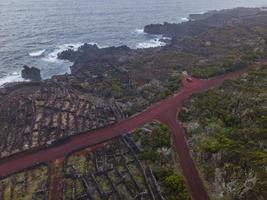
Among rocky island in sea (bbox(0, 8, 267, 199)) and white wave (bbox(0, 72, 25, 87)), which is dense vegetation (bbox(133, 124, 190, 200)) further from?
white wave (bbox(0, 72, 25, 87))

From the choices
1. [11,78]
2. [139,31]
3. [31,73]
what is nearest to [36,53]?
[11,78]

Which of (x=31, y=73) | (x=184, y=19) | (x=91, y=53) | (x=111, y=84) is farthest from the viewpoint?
(x=184, y=19)

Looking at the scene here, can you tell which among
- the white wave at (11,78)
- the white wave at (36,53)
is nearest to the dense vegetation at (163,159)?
the white wave at (11,78)

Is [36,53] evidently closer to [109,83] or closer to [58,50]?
[58,50]

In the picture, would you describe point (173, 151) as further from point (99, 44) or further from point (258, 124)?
point (99, 44)

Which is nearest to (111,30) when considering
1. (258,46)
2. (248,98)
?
(258,46)

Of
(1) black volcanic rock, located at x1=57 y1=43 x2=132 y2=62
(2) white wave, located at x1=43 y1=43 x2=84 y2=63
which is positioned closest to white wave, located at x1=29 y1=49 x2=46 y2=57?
(2) white wave, located at x1=43 y1=43 x2=84 y2=63

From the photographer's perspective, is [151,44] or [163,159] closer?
[163,159]
